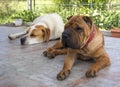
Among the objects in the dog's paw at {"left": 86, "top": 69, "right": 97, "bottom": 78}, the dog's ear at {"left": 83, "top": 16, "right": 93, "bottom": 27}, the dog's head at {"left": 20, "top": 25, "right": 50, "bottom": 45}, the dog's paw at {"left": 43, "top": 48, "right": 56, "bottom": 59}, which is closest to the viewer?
the dog's paw at {"left": 86, "top": 69, "right": 97, "bottom": 78}

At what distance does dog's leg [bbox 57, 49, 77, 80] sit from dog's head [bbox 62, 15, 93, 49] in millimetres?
187

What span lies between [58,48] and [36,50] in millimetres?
323

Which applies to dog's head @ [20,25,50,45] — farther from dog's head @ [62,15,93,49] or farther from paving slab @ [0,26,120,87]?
dog's head @ [62,15,93,49]

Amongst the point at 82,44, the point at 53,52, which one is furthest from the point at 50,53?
the point at 82,44

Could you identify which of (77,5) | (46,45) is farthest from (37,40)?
(77,5)

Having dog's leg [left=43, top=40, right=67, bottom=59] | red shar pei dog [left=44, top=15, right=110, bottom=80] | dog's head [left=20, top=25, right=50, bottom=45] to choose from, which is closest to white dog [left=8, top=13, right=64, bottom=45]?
dog's head [left=20, top=25, right=50, bottom=45]

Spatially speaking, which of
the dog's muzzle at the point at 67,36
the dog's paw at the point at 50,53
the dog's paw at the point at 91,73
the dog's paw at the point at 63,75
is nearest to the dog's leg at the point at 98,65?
the dog's paw at the point at 91,73

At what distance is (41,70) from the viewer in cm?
270

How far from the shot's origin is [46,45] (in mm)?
3898

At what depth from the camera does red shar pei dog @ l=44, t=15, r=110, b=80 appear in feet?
8.29

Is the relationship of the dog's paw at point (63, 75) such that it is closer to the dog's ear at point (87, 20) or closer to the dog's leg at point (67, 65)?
the dog's leg at point (67, 65)

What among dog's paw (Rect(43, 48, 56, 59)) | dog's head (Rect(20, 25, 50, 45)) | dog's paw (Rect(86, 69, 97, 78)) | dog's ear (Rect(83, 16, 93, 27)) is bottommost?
dog's paw (Rect(86, 69, 97, 78))

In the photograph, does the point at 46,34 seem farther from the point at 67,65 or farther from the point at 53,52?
the point at 67,65

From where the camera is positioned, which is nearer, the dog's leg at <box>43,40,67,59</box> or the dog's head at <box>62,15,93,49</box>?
the dog's head at <box>62,15,93,49</box>
